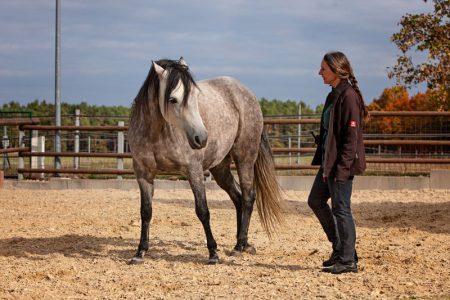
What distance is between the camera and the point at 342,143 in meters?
5.05

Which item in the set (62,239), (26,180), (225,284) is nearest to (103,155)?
(26,180)

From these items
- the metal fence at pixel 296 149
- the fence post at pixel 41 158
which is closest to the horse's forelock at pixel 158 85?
the metal fence at pixel 296 149

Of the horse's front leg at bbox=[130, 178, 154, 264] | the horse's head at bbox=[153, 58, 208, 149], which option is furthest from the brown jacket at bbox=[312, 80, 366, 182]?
the horse's front leg at bbox=[130, 178, 154, 264]

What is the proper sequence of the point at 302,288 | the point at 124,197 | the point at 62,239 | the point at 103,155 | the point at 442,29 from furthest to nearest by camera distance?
the point at 103,155, the point at 442,29, the point at 124,197, the point at 62,239, the point at 302,288

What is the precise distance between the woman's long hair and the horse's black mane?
1.10 meters

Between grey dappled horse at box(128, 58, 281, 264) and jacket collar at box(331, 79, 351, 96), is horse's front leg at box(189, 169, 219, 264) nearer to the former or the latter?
grey dappled horse at box(128, 58, 281, 264)

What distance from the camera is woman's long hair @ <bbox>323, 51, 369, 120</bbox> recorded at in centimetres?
507

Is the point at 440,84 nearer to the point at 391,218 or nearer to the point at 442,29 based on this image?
the point at 442,29

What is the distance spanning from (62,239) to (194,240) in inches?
54.5

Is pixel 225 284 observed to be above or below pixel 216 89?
below

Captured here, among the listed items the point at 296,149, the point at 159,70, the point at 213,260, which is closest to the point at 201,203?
the point at 213,260

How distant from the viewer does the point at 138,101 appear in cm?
584

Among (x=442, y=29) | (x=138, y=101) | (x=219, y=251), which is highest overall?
(x=442, y=29)

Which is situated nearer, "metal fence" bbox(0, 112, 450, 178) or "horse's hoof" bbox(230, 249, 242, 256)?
"horse's hoof" bbox(230, 249, 242, 256)
